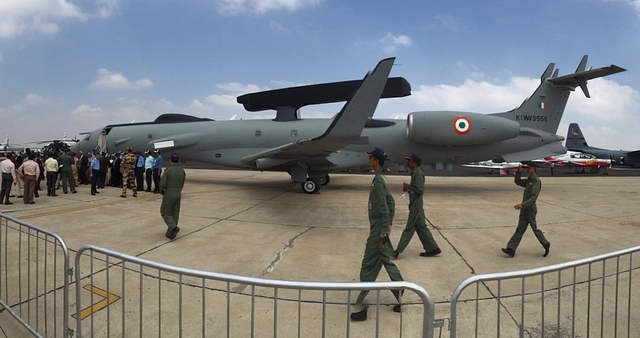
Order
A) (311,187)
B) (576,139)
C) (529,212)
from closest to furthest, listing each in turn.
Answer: (529,212) → (311,187) → (576,139)

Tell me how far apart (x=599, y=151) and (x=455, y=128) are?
148 feet

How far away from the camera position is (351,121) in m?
8.60

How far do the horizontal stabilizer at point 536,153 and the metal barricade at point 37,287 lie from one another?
1473 cm

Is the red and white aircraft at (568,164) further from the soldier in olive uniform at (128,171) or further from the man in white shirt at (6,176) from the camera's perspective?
the man in white shirt at (6,176)

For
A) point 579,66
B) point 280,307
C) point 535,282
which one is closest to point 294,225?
point 280,307

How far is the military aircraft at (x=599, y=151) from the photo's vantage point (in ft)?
135

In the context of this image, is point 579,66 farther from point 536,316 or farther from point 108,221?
point 108,221

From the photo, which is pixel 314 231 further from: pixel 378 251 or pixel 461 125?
pixel 461 125

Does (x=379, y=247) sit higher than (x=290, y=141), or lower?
lower

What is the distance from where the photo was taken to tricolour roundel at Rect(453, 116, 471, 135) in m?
13.2

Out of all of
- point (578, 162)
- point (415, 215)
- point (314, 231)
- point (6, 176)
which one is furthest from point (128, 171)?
point (578, 162)

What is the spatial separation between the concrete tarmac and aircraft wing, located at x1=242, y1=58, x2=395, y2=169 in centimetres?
165

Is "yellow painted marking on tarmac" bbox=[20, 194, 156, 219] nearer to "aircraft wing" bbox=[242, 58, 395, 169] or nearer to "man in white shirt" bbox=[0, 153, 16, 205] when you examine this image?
"man in white shirt" bbox=[0, 153, 16, 205]

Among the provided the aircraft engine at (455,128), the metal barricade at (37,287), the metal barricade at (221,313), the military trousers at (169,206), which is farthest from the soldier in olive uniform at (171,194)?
the aircraft engine at (455,128)
